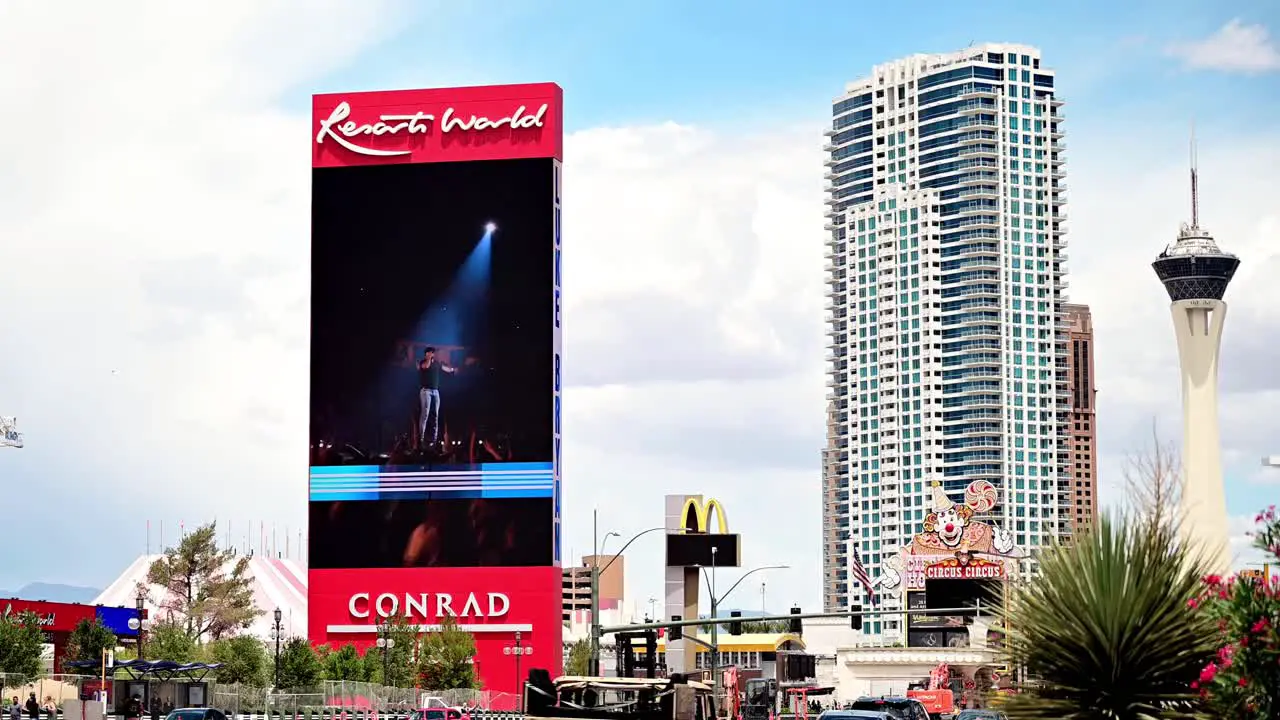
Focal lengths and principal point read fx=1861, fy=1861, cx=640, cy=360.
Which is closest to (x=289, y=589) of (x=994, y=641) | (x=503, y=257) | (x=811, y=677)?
(x=811, y=677)

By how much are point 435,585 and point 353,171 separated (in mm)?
23709

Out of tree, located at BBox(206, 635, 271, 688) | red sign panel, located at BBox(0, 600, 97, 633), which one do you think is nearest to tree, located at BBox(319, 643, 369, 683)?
tree, located at BBox(206, 635, 271, 688)

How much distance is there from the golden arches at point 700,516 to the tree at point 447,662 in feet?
93.5

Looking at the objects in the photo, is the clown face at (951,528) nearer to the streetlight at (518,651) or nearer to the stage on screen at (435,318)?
the streetlight at (518,651)

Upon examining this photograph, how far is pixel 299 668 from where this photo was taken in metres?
88.6

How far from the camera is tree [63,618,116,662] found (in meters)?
94.2

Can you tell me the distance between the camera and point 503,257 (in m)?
100

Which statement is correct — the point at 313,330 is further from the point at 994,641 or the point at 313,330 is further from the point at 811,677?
the point at 994,641

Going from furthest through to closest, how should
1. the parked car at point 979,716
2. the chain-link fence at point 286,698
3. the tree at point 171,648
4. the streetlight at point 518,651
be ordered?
the streetlight at point 518,651
the tree at point 171,648
the chain-link fence at point 286,698
the parked car at point 979,716

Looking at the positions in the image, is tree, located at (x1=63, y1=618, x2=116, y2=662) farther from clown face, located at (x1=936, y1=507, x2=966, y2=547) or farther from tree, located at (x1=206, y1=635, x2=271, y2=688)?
clown face, located at (x1=936, y1=507, x2=966, y2=547)

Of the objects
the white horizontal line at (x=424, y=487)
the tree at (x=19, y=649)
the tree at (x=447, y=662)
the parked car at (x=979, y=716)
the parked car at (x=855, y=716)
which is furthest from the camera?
the white horizontal line at (x=424, y=487)

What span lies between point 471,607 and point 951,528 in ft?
150

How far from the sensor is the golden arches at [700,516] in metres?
122

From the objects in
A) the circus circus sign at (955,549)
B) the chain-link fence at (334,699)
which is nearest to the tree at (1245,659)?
the chain-link fence at (334,699)
